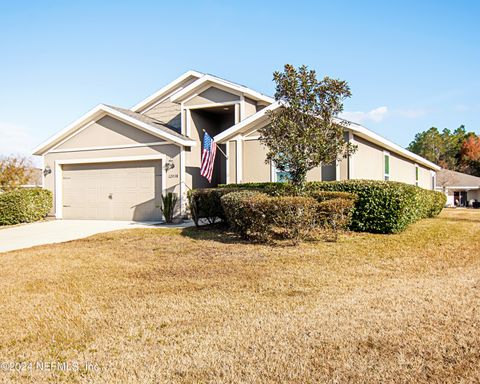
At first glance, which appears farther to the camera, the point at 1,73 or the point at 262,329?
the point at 1,73

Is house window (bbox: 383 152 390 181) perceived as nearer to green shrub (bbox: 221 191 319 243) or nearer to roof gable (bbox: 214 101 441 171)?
roof gable (bbox: 214 101 441 171)

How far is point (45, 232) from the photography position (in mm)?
12820

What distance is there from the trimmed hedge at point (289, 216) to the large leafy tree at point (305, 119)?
1.73m

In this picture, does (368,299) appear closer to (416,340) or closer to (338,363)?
(416,340)

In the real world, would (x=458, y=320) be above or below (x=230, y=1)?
below

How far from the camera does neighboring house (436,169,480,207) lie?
36812 millimetres

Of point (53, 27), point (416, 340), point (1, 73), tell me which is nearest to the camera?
point (416, 340)

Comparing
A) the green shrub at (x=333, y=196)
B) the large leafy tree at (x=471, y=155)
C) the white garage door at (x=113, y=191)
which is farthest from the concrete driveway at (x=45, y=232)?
the large leafy tree at (x=471, y=155)

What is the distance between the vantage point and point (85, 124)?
16.7 metres

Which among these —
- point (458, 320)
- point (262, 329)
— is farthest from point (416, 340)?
point (262, 329)

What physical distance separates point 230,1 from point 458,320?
11.0 meters

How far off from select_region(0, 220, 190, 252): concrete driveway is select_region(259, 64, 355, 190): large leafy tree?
5763mm

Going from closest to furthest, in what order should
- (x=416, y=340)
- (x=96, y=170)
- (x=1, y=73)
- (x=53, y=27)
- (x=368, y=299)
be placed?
(x=416, y=340)
(x=368, y=299)
(x=53, y=27)
(x=1, y=73)
(x=96, y=170)

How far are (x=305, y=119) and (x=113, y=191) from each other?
9.98 m
